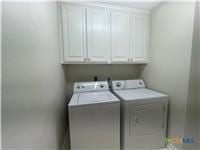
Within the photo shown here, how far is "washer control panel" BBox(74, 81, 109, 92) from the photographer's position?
6.30ft

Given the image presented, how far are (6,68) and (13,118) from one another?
25 centimetres

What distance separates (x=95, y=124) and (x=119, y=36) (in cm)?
163

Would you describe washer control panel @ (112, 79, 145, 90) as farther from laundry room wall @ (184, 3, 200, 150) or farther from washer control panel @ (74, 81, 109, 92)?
laundry room wall @ (184, 3, 200, 150)

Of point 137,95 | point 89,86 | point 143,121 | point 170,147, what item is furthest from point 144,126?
point 89,86

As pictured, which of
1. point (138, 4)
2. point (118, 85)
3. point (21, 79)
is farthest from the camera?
point (118, 85)

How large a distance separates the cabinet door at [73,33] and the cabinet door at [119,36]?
569 mm

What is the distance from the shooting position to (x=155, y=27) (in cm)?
192

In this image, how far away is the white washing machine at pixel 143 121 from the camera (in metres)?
1.48

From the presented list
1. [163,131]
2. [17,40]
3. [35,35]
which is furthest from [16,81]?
[163,131]

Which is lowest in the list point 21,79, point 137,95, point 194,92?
point 137,95

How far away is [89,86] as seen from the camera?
1966 millimetres

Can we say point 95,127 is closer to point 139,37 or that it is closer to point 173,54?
point 173,54

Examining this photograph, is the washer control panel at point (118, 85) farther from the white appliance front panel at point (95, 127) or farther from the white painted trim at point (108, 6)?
the white painted trim at point (108, 6)

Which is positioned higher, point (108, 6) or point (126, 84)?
point (108, 6)
